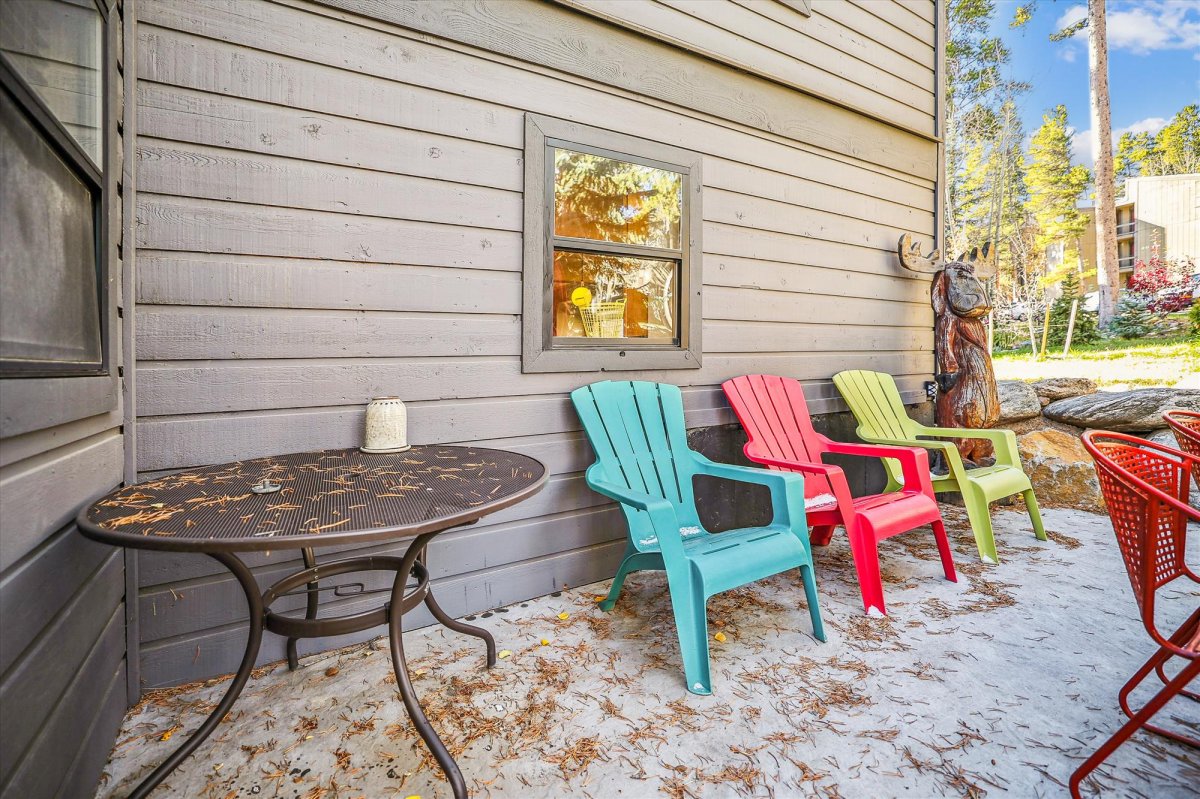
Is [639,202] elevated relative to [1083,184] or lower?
lower

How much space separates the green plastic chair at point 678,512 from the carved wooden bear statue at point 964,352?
82.9 inches

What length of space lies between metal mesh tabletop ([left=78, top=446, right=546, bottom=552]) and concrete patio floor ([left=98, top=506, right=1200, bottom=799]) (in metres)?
0.71

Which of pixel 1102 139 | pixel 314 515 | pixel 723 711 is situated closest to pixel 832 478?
pixel 723 711

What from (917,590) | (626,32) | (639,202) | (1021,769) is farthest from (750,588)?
(626,32)

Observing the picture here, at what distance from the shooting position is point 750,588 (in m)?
2.45

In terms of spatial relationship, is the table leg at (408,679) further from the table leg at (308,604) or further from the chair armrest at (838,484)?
the chair armrest at (838,484)

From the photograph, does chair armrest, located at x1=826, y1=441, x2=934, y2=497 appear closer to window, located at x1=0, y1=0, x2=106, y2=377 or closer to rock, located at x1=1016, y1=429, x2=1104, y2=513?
rock, located at x1=1016, y1=429, x2=1104, y2=513

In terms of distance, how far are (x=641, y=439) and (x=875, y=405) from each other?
183 centimetres

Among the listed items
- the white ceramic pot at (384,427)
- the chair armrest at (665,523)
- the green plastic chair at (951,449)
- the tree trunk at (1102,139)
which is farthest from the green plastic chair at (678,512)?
the tree trunk at (1102,139)

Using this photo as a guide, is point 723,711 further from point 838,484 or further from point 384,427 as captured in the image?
point 384,427

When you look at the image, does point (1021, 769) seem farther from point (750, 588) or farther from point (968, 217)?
point (968, 217)

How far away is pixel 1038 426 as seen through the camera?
4457 millimetres

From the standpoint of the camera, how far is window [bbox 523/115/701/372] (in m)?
2.33

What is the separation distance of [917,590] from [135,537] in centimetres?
276
